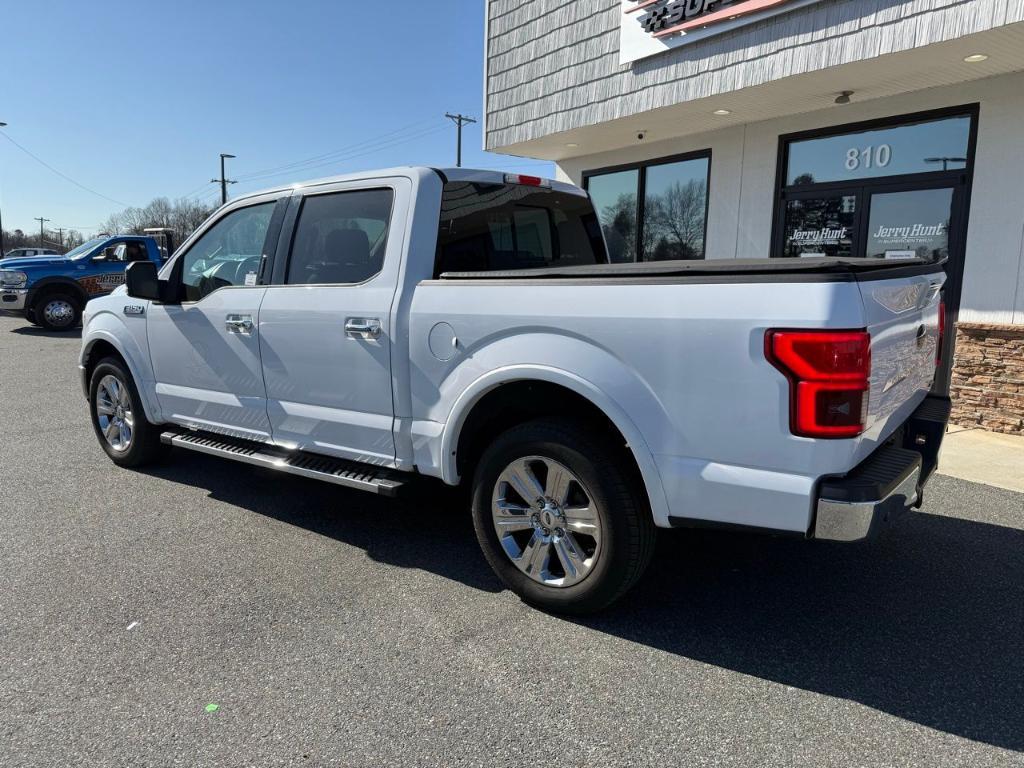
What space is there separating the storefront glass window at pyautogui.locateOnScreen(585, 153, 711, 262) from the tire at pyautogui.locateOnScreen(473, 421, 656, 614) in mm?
6422

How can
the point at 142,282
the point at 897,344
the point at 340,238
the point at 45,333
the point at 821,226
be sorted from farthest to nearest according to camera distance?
1. the point at 45,333
2. the point at 821,226
3. the point at 142,282
4. the point at 340,238
5. the point at 897,344

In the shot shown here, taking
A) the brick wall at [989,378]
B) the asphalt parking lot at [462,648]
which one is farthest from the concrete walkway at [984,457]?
the asphalt parking lot at [462,648]

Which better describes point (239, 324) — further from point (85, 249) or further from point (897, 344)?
point (85, 249)

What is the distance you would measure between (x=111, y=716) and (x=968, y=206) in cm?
765

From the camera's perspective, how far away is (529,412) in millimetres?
3326

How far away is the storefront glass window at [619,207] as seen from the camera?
411 inches

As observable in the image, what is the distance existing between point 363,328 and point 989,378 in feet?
20.0

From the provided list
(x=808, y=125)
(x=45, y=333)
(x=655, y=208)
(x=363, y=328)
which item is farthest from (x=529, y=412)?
(x=45, y=333)

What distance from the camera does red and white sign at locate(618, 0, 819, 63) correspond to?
6.86 metres

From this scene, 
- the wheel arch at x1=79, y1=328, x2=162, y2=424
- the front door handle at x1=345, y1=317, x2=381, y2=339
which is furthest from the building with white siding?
the wheel arch at x1=79, y1=328, x2=162, y2=424

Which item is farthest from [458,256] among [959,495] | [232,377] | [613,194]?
[613,194]

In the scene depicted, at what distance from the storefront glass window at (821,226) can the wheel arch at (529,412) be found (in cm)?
566

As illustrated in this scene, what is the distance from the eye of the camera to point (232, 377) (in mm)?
4254

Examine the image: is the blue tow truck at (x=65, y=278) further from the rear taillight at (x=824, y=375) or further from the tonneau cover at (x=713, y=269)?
the rear taillight at (x=824, y=375)
